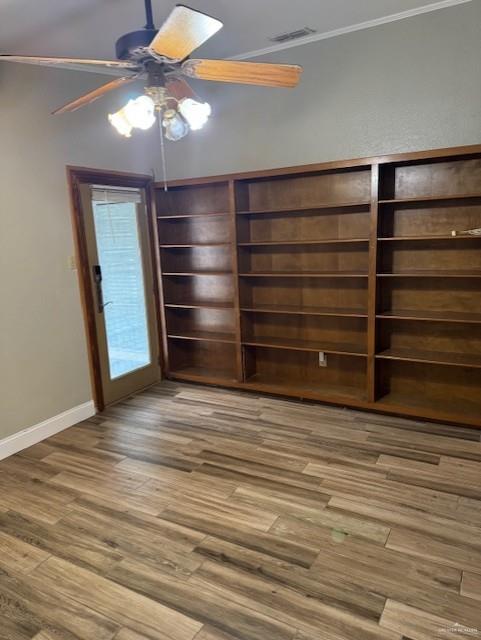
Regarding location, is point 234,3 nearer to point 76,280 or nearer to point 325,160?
point 325,160

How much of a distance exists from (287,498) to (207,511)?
1.59ft

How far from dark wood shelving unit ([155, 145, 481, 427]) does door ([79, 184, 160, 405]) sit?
7.4 inches

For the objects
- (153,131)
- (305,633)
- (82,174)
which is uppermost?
(153,131)

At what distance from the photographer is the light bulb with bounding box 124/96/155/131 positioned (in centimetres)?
214

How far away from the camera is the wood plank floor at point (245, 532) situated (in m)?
1.86

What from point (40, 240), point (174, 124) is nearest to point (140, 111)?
point (174, 124)

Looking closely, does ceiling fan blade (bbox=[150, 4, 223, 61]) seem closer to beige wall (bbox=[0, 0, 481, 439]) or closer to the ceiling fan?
the ceiling fan

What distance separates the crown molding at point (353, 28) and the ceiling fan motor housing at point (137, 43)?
7.02ft

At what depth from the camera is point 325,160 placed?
3736 millimetres

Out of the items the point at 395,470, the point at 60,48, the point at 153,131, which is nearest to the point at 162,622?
the point at 395,470

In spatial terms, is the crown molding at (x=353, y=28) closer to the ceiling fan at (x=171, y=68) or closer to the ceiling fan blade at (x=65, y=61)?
the ceiling fan at (x=171, y=68)

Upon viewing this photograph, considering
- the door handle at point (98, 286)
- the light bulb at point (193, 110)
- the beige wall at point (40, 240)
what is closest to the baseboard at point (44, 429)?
the beige wall at point (40, 240)

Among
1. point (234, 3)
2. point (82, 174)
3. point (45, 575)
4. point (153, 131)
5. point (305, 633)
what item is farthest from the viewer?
point (153, 131)

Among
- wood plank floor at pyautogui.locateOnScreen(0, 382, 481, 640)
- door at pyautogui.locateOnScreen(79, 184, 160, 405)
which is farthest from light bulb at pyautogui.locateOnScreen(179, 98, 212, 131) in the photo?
wood plank floor at pyautogui.locateOnScreen(0, 382, 481, 640)
